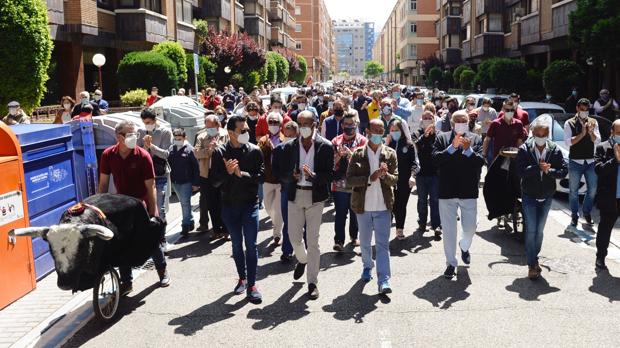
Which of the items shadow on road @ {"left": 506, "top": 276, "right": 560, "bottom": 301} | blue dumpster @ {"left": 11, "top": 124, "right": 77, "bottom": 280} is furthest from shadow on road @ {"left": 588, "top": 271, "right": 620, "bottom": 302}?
blue dumpster @ {"left": 11, "top": 124, "right": 77, "bottom": 280}

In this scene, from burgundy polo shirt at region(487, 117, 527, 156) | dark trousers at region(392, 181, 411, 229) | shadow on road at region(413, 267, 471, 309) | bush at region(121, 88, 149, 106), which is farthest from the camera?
bush at region(121, 88, 149, 106)

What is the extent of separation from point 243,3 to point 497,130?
52.3 m

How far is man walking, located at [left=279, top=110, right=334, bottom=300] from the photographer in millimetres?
6945

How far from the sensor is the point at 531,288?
724 cm

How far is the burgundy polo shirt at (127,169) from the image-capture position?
23.3 ft

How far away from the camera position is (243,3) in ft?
199

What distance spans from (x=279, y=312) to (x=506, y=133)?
245 inches

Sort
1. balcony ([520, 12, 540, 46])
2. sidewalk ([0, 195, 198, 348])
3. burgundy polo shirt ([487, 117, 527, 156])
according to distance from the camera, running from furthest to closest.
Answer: balcony ([520, 12, 540, 46]) < burgundy polo shirt ([487, 117, 527, 156]) < sidewalk ([0, 195, 198, 348])

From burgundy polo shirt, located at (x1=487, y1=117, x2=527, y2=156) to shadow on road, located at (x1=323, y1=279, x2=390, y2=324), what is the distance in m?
5.08

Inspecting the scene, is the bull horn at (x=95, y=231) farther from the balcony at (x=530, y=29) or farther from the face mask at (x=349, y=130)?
the balcony at (x=530, y=29)

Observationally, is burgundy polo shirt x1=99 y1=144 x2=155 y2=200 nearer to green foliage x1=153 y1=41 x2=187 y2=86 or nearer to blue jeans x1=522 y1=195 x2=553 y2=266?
blue jeans x1=522 y1=195 x2=553 y2=266

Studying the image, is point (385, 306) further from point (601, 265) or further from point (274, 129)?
point (274, 129)

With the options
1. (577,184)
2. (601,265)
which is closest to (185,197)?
(601,265)

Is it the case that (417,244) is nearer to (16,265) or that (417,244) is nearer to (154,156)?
(154,156)
